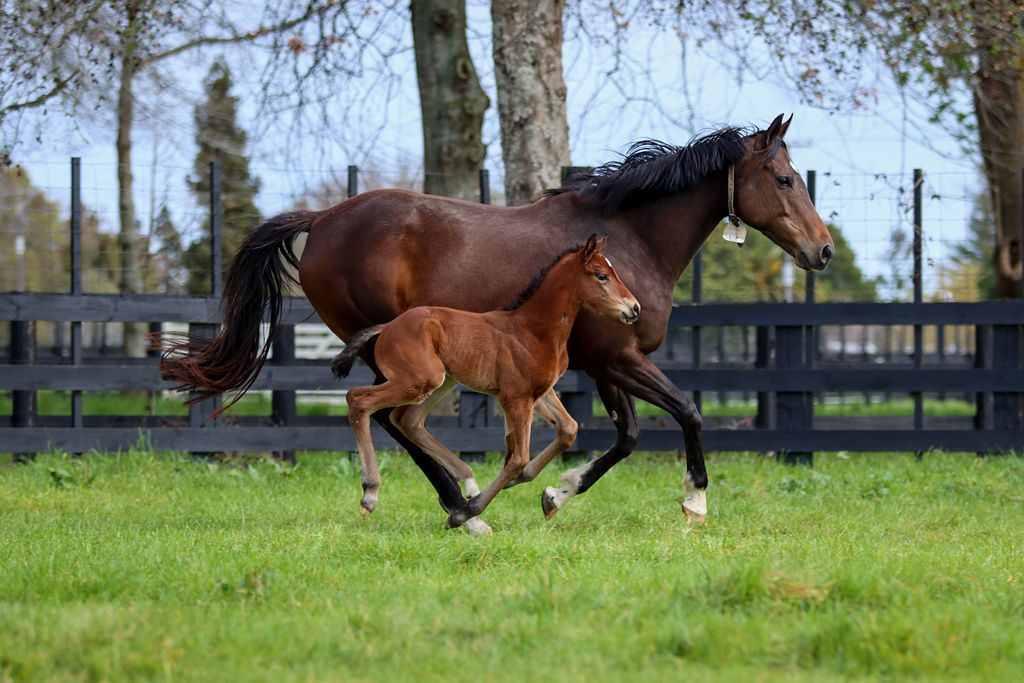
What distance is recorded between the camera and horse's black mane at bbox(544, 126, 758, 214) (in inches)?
251

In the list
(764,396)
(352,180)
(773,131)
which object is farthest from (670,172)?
(764,396)

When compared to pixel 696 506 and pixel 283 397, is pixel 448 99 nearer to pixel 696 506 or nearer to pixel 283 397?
pixel 283 397

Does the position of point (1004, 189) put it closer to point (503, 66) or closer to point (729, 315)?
point (729, 315)

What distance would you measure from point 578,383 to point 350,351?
3567 mm

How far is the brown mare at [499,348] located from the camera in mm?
5574

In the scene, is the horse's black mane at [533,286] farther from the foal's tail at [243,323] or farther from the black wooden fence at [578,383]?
the black wooden fence at [578,383]

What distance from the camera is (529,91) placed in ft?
30.2

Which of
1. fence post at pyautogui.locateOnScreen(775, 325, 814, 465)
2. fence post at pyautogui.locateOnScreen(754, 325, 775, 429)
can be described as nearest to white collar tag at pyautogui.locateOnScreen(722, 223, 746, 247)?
fence post at pyautogui.locateOnScreen(775, 325, 814, 465)

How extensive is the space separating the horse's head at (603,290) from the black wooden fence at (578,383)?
3.18 meters

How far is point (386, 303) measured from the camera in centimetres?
622

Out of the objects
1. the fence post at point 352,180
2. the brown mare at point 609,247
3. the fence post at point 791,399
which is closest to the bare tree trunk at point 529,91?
the fence post at point 352,180

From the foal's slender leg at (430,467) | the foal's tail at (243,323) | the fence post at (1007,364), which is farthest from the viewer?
the fence post at (1007,364)

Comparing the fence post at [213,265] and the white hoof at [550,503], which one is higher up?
the fence post at [213,265]

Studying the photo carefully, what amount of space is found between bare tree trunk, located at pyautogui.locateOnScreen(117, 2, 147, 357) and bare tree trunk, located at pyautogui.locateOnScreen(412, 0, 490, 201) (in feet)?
9.00
